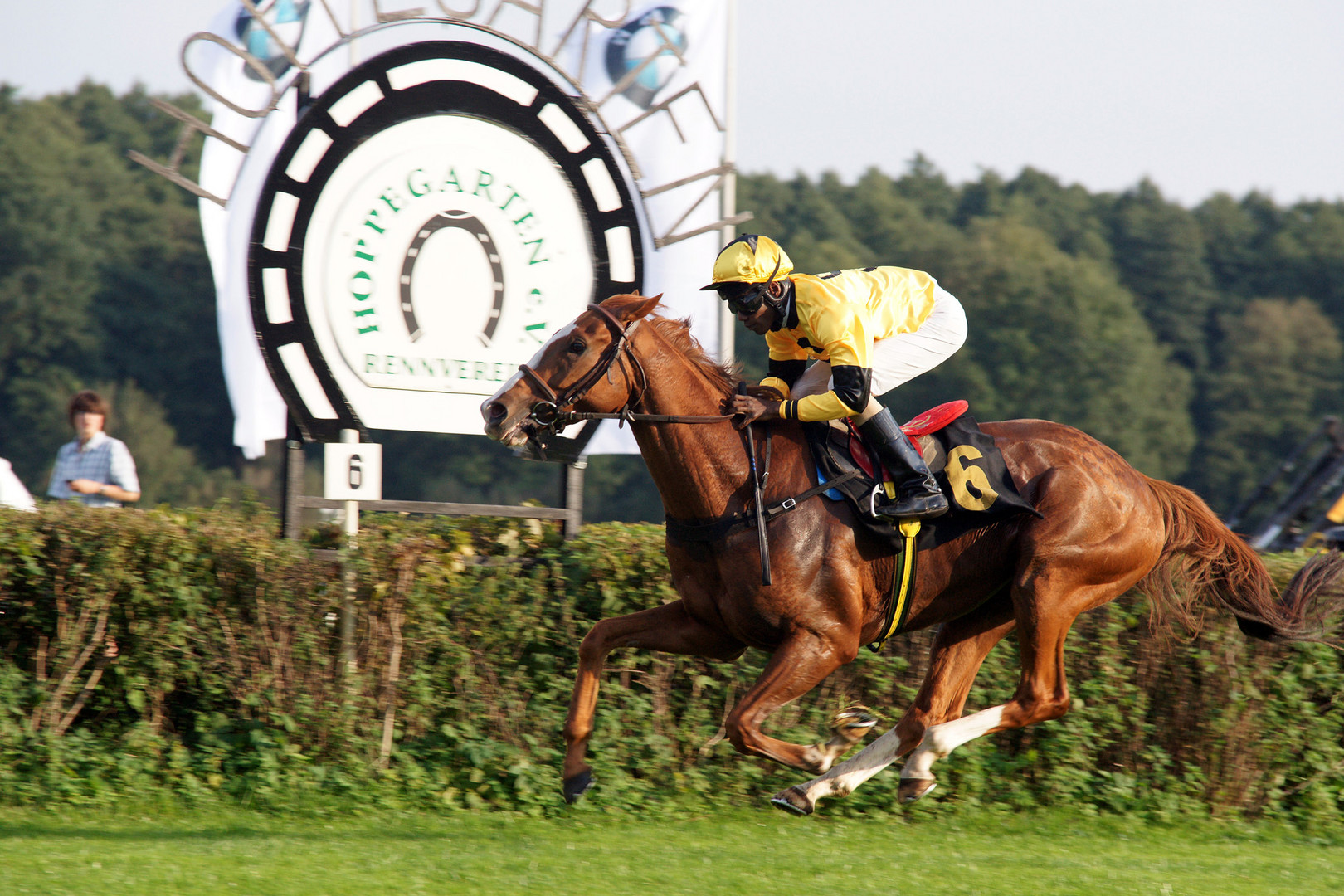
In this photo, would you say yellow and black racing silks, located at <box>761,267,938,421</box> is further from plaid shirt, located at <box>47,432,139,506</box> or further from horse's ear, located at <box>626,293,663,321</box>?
plaid shirt, located at <box>47,432,139,506</box>

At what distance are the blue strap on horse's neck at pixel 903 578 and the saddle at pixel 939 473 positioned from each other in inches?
1.3

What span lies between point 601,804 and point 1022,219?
52.7 m

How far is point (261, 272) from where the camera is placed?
623cm

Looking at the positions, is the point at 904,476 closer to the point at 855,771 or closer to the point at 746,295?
the point at 746,295

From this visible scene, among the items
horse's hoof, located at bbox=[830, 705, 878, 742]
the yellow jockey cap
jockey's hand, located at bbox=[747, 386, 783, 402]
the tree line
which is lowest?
horse's hoof, located at bbox=[830, 705, 878, 742]

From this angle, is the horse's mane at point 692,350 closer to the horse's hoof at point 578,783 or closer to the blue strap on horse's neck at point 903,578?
the blue strap on horse's neck at point 903,578

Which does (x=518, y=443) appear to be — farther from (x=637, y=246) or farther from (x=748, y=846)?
(x=637, y=246)

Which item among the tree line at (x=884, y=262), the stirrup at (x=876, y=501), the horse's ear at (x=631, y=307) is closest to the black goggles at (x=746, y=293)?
the horse's ear at (x=631, y=307)

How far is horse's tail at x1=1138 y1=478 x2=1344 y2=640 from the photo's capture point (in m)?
5.11

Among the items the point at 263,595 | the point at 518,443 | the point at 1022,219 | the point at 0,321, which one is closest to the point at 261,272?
the point at 263,595

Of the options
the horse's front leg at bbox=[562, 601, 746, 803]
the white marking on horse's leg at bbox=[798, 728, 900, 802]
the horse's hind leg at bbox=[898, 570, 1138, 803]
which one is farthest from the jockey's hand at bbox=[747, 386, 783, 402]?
the white marking on horse's leg at bbox=[798, 728, 900, 802]

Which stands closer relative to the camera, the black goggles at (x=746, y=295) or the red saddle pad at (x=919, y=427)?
the black goggles at (x=746, y=295)

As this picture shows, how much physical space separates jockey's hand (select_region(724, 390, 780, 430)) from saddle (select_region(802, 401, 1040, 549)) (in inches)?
7.7

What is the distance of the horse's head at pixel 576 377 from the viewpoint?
4250mm
